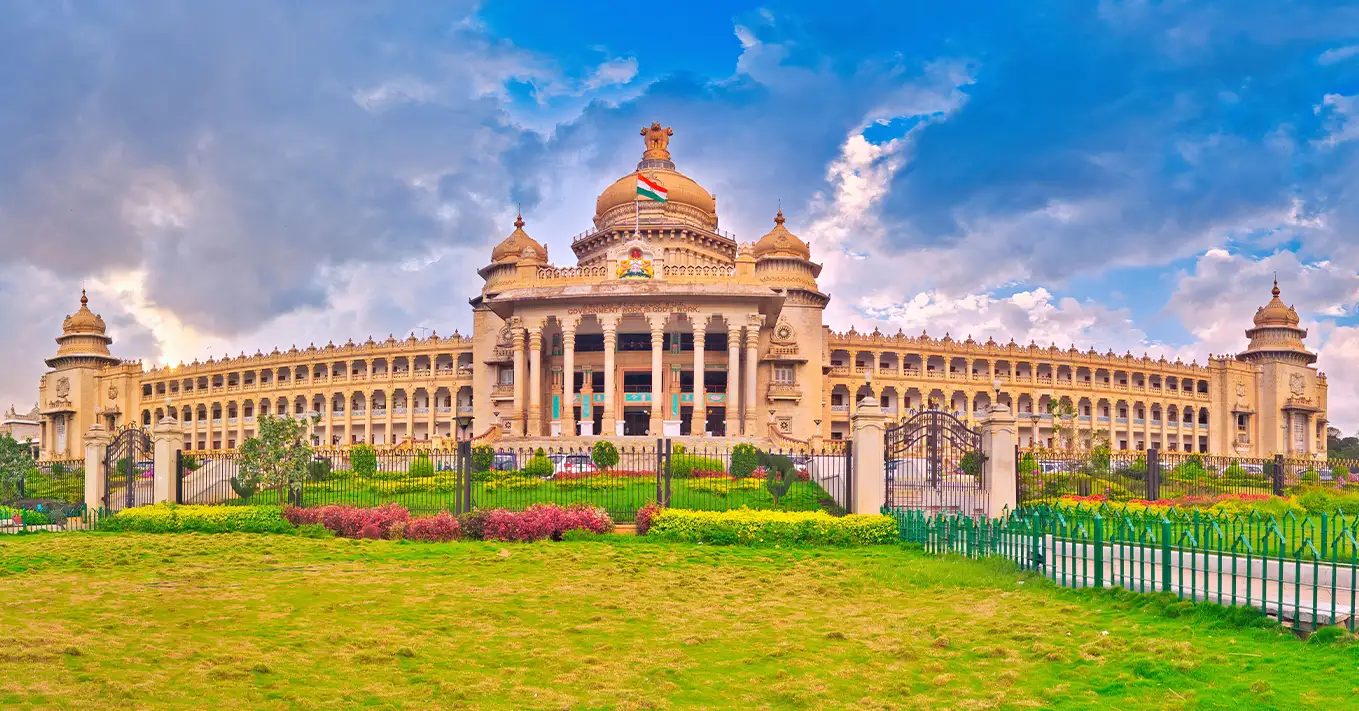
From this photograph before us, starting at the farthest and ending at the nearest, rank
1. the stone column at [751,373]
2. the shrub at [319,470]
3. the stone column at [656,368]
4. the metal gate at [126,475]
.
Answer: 1. the stone column at [751,373]
2. the stone column at [656,368]
3. the shrub at [319,470]
4. the metal gate at [126,475]

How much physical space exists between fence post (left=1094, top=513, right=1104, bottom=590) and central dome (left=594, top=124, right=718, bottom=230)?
4680 cm

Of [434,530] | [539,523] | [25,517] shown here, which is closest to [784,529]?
[539,523]

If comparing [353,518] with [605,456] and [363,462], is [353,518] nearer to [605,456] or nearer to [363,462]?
[363,462]

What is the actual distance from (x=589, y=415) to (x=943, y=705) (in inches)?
1627

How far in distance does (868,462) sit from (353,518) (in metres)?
10.5

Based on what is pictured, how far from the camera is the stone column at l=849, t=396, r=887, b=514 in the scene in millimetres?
19844

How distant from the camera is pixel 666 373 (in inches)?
1943

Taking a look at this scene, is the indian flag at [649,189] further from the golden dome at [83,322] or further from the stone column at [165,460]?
the golden dome at [83,322]

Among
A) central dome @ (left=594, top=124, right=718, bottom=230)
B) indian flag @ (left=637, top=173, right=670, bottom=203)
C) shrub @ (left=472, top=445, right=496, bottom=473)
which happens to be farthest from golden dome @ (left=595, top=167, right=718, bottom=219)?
shrub @ (left=472, top=445, right=496, bottom=473)

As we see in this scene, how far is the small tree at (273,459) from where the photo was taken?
24.5 m

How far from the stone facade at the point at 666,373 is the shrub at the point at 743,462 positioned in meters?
13.3

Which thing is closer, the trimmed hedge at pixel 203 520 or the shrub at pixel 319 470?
the trimmed hedge at pixel 203 520

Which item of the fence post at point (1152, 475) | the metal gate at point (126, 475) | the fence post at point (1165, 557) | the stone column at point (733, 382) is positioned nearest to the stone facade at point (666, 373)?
the stone column at point (733, 382)

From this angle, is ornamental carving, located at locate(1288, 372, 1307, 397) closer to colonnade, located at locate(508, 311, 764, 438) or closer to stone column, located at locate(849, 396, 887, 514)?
colonnade, located at locate(508, 311, 764, 438)
